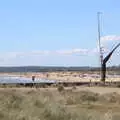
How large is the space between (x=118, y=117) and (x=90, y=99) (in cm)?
1457

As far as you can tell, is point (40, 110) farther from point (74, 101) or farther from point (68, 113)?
point (74, 101)

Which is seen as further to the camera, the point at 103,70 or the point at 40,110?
the point at 103,70

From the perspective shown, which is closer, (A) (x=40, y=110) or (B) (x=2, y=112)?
(B) (x=2, y=112)

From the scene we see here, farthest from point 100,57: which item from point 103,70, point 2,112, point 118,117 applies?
point 2,112

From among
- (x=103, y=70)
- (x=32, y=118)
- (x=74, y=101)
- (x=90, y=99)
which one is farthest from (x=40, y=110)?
(x=103, y=70)

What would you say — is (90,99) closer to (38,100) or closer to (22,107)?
(38,100)

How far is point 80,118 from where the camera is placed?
61.2ft

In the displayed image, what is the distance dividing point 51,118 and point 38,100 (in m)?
4.62

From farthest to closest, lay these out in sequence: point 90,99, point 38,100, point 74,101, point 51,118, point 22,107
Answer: point 90,99 → point 74,101 → point 38,100 → point 22,107 → point 51,118

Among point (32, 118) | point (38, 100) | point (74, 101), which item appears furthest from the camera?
point (74, 101)

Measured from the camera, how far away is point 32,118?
53.2 feet

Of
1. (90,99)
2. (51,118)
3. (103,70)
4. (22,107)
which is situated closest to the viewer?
(51,118)

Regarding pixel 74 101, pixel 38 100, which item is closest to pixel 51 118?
pixel 38 100

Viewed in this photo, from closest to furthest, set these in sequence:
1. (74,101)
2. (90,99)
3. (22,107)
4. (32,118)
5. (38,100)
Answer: (32,118)
(22,107)
(38,100)
(74,101)
(90,99)
